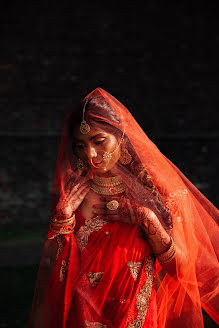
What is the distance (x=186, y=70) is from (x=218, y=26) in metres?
0.73

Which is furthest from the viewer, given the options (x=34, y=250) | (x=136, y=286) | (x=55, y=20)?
(x=55, y=20)

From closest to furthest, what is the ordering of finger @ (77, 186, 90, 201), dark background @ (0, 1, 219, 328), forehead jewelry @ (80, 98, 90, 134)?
forehead jewelry @ (80, 98, 90, 134) < finger @ (77, 186, 90, 201) < dark background @ (0, 1, 219, 328)

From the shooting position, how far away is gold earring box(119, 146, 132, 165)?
1437mm

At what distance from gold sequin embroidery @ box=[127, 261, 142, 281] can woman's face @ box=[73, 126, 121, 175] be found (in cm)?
37

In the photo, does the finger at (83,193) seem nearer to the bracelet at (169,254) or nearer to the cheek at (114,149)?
the cheek at (114,149)

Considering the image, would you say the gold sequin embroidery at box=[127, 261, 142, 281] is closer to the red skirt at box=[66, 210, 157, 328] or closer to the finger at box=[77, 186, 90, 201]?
the red skirt at box=[66, 210, 157, 328]

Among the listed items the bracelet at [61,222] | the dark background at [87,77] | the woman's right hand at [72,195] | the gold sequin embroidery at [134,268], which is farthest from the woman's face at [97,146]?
the dark background at [87,77]

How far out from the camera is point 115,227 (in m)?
1.44

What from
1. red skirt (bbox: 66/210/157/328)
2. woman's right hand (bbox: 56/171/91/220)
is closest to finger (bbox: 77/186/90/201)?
woman's right hand (bbox: 56/171/91/220)

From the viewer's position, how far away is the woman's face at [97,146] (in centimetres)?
137

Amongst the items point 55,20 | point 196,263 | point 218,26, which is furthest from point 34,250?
point 218,26

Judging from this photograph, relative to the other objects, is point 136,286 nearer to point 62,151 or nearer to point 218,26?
point 62,151

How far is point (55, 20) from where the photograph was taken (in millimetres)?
4727

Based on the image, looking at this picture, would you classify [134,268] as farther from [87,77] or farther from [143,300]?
[87,77]
